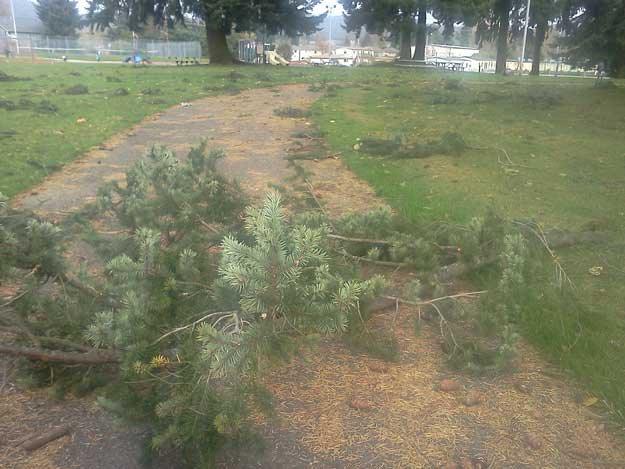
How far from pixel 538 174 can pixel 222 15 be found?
30.9 metres

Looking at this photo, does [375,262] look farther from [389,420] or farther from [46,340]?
[46,340]

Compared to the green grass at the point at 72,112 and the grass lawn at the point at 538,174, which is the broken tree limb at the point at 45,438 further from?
the green grass at the point at 72,112

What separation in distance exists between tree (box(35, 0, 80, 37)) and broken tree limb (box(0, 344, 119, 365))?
71.0m

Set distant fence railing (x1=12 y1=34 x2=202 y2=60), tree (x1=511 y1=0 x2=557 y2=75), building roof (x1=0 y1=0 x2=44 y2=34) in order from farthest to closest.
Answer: building roof (x1=0 y1=0 x2=44 y2=34) < distant fence railing (x1=12 y1=34 x2=202 y2=60) < tree (x1=511 y1=0 x2=557 y2=75)

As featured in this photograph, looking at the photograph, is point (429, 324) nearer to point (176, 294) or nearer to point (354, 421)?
point (354, 421)

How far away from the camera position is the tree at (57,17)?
215 ft

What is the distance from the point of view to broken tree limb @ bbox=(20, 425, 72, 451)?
9.17ft

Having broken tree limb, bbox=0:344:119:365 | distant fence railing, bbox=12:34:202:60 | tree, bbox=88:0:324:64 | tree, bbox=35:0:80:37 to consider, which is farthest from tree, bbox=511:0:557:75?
tree, bbox=35:0:80:37

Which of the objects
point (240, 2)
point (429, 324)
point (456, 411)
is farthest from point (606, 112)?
point (240, 2)

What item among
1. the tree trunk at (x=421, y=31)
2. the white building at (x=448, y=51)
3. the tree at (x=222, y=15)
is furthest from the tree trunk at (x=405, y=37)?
the white building at (x=448, y=51)

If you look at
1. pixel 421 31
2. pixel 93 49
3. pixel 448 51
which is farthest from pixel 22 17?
pixel 421 31

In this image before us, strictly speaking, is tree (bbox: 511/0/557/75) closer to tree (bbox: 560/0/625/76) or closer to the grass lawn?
tree (bbox: 560/0/625/76)

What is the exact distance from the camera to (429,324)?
13.2 ft

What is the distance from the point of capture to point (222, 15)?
35125mm
